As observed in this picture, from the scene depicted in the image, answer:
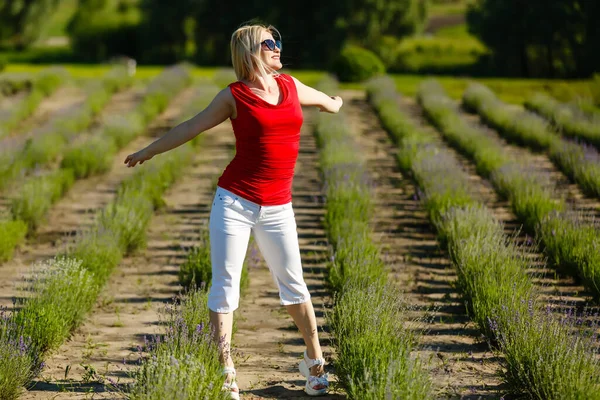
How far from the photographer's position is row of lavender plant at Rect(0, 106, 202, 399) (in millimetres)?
4602

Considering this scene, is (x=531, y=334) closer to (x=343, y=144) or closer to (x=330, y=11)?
(x=343, y=144)

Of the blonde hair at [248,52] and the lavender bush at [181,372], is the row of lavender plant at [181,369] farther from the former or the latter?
the blonde hair at [248,52]

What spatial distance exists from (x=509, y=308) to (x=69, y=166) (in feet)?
25.3

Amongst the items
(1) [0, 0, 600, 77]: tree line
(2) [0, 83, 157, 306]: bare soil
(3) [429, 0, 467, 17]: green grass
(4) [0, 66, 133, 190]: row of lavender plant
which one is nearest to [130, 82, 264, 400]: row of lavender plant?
(2) [0, 83, 157, 306]: bare soil

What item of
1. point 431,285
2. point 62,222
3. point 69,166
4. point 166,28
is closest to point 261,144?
point 431,285

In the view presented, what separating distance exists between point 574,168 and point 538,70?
24.8 meters

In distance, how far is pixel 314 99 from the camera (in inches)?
182

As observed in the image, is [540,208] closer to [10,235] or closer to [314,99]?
[314,99]

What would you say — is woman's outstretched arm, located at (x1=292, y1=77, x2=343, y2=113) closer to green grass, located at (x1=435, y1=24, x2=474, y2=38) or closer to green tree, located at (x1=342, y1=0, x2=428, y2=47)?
green tree, located at (x1=342, y1=0, x2=428, y2=47)

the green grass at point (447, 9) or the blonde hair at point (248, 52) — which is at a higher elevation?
the blonde hair at point (248, 52)

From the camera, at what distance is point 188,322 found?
198 inches

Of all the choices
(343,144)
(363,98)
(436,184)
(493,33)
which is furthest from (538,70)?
(436,184)

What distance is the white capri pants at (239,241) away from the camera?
4344mm

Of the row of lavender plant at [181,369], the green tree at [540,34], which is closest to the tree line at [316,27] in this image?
the green tree at [540,34]
